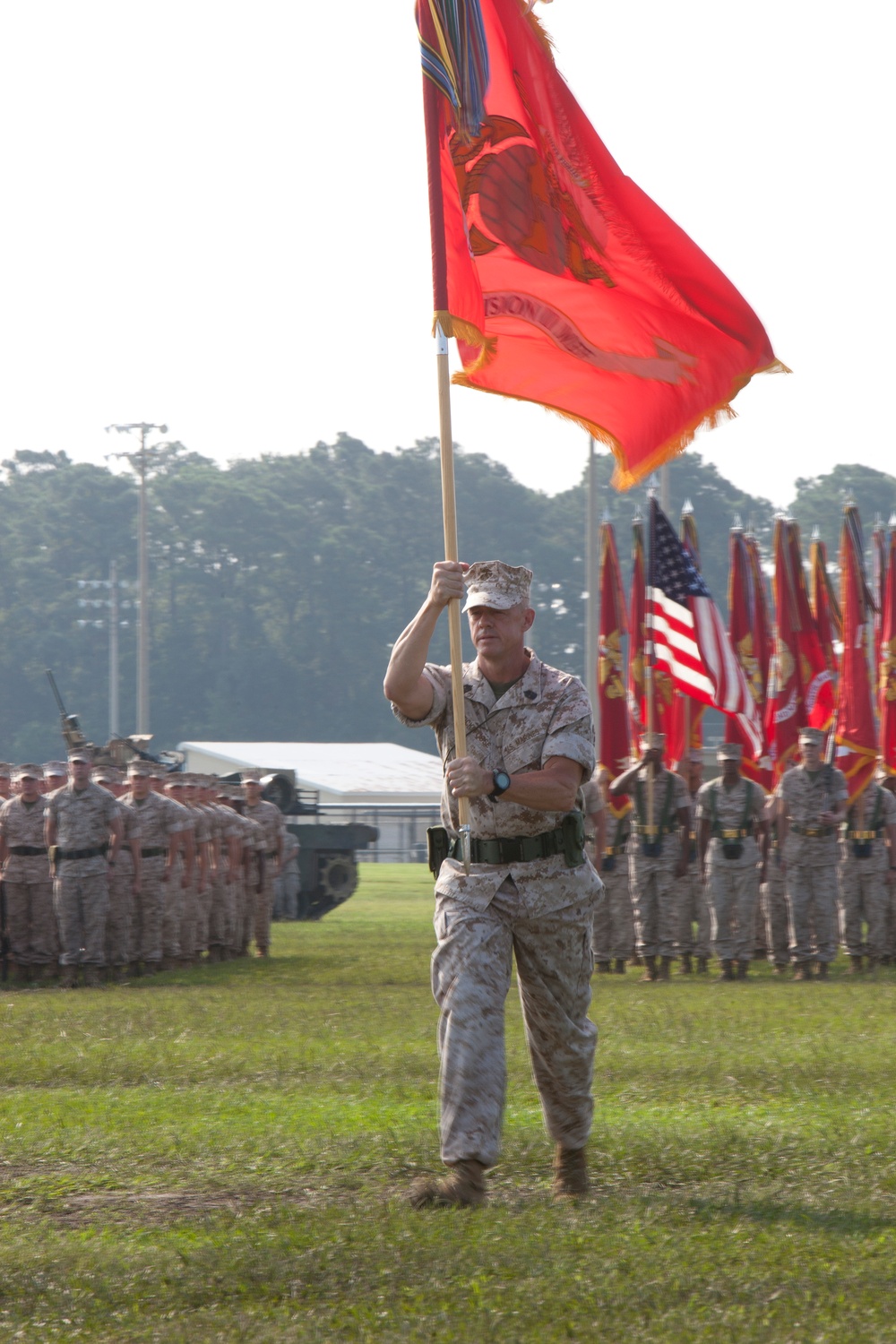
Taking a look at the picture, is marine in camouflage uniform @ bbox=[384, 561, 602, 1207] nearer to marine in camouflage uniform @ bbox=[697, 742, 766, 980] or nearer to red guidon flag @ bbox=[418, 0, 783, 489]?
red guidon flag @ bbox=[418, 0, 783, 489]

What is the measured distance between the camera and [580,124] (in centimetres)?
767

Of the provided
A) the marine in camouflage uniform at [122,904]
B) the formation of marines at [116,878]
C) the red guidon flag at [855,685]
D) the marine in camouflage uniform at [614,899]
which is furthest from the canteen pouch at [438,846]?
the red guidon flag at [855,685]

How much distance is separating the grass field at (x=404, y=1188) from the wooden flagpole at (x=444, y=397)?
1.26 metres

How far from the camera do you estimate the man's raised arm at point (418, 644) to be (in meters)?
5.84

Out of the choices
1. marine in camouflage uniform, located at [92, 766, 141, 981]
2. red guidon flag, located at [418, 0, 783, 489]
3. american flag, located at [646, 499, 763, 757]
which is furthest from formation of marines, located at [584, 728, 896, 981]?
red guidon flag, located at [418, 0, 783, 489]

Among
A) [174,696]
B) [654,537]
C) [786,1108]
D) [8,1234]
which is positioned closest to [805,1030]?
[786,1108]

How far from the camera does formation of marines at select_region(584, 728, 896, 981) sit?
16.1 metres

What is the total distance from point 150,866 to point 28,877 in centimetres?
108

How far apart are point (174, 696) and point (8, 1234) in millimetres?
72930

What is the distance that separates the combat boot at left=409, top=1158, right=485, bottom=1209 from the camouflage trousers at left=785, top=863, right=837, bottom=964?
10634mm

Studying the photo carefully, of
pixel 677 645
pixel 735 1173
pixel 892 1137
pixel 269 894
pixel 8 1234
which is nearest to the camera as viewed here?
pixel 8 1234

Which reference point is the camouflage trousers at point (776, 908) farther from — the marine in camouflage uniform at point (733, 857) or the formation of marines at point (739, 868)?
the marine in camouflage uniform at point (733, 857)

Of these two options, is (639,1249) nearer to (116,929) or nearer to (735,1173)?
(735,1173)

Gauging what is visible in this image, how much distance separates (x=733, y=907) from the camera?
1603 cm
